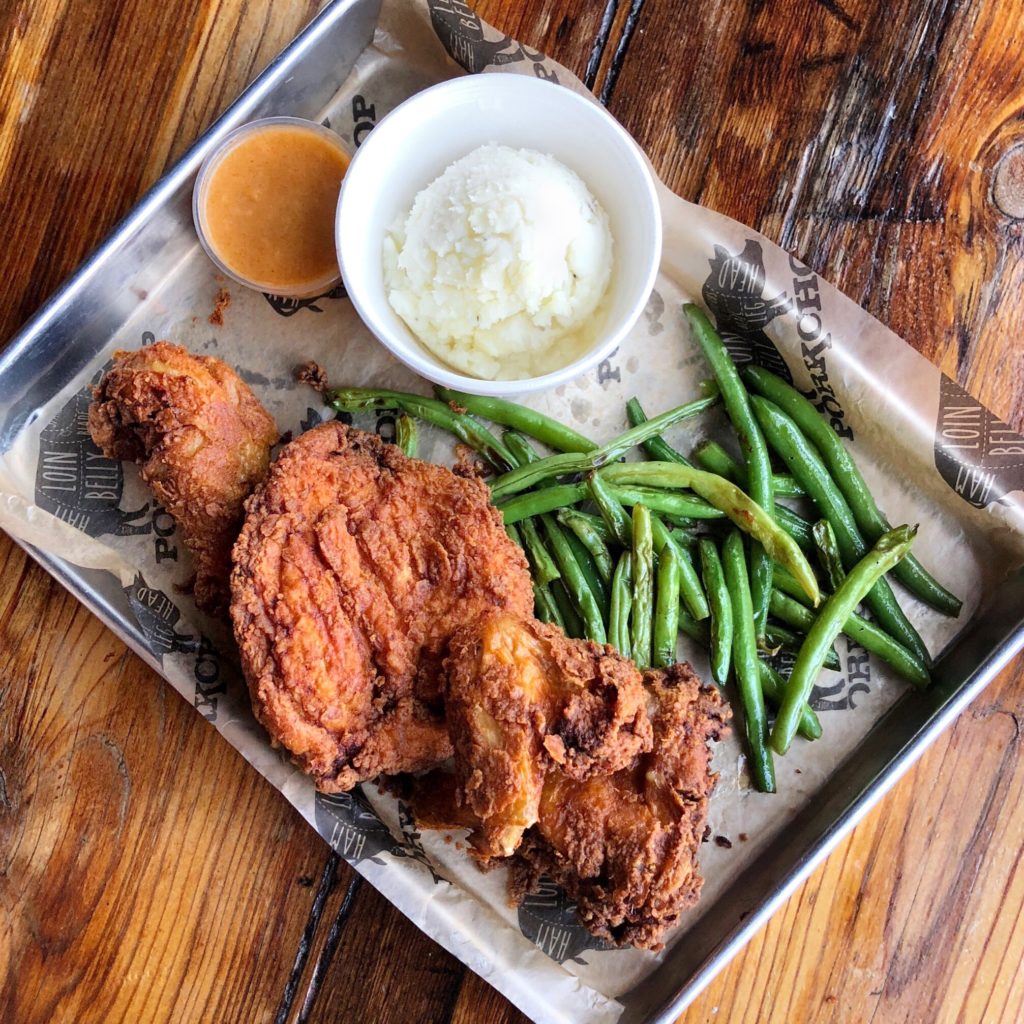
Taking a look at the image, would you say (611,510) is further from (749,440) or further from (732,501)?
(749,440)

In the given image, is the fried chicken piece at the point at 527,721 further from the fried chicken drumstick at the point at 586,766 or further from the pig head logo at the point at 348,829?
the pig head logo at the point at 348,829

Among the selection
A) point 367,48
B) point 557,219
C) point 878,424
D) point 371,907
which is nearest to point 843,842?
point 878,424

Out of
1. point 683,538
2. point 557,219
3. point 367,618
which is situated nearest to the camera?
point 367,618

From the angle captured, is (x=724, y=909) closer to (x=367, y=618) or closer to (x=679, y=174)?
(x=367, y=618)

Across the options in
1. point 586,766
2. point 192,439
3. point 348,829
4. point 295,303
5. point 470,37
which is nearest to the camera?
point 586,766

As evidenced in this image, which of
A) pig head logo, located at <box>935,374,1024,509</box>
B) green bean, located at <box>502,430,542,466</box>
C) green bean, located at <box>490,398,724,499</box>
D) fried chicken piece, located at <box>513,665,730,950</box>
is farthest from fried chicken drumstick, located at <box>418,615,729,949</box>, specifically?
pig head logo, located at <box>935,374,1024,509</box>

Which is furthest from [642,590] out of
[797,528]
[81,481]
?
[81,481]
